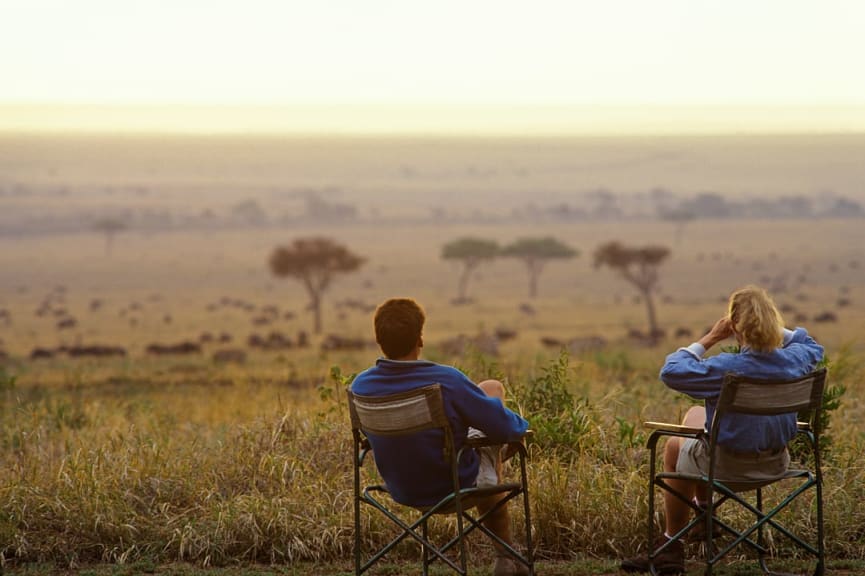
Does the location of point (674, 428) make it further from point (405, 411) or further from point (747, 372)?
point (405, 411)

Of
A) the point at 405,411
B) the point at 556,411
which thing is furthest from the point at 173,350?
the point at 405,411

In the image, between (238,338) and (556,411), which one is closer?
(556,411)

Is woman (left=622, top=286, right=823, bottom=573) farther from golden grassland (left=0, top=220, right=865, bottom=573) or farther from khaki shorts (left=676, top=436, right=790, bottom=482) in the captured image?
golden grassland (left=0, top=220, right=865, bottom=573)

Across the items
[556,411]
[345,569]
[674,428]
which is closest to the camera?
[674,428]

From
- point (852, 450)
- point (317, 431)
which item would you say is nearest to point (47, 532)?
point (317, 431)

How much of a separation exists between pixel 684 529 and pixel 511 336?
36.5m

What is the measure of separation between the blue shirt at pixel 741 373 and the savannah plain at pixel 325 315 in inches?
33.7

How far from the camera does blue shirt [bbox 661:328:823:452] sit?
185 inches

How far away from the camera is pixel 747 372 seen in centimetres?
472

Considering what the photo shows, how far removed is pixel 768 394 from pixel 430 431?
127 centimetres

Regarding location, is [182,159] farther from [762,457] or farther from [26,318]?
[762,457]

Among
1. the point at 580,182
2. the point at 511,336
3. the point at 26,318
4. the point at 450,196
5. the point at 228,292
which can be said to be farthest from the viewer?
the point at 580,182

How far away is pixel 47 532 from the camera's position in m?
5.71

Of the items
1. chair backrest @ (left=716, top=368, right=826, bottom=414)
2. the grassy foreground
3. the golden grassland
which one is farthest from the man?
the golden grassland
